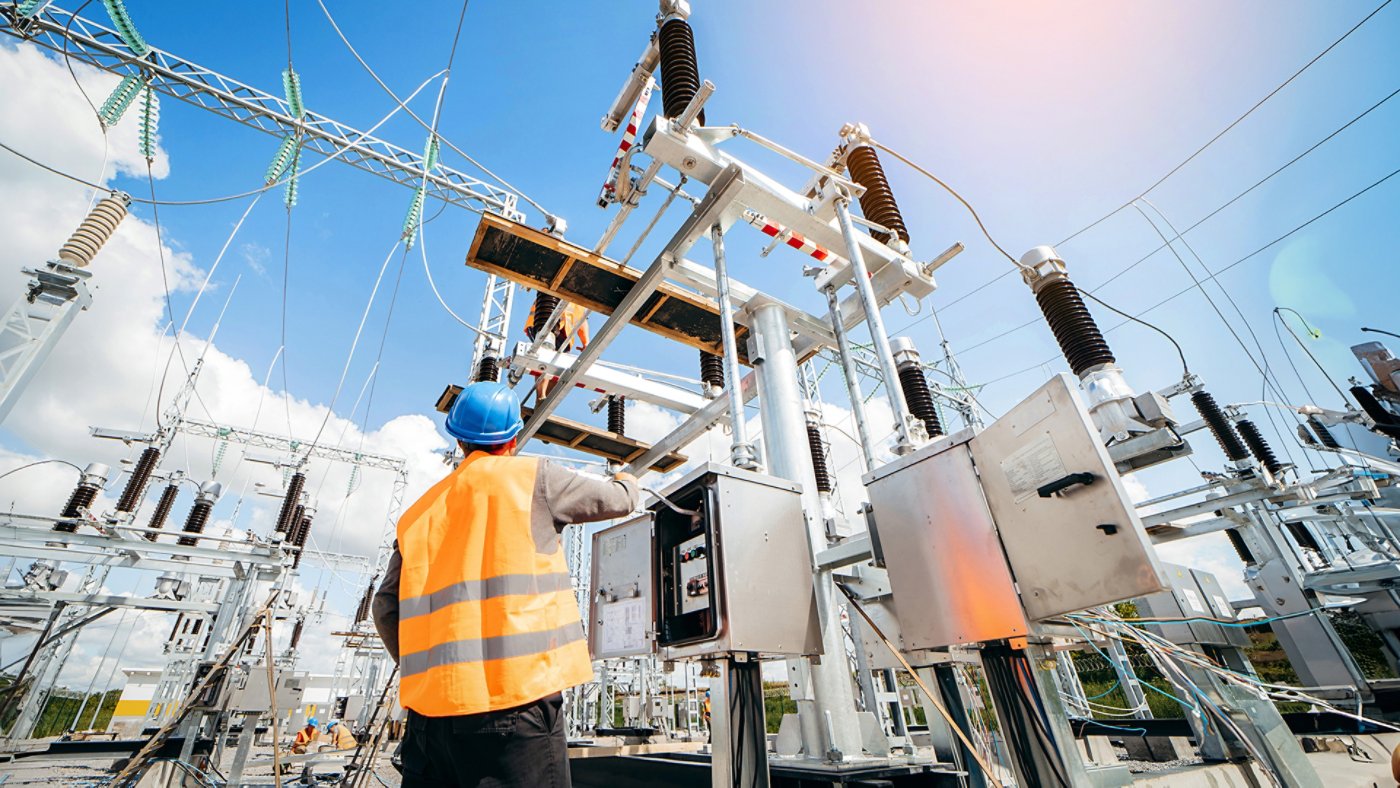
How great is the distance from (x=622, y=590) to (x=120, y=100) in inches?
429

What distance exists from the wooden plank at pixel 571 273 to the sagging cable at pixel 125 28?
793 centimetres

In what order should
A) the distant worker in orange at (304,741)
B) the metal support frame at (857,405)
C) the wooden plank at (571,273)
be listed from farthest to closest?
1. the distant worker in orange at (304,741)
2. the wooden plank at (571,273)
3. the metal support frame at (857,405)

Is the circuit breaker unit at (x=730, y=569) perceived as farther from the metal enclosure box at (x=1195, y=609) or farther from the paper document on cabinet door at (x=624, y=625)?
the metal enclosure box at (x=1195, y=609)

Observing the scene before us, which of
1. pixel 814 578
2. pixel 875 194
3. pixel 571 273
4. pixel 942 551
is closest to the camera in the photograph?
pixel 942 551

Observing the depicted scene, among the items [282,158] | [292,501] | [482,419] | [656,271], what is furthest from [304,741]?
[482,419]

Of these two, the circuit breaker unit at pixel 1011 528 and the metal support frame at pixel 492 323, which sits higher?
the metal support frame at pixel 492 323

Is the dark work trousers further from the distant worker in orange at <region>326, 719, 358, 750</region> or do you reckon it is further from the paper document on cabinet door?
the distant worker in orange at <region>326, 719, 358, 750</region>

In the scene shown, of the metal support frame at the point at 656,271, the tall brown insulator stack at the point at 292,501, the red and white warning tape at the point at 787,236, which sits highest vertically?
the tall brown insulator stack at the point at 292,501

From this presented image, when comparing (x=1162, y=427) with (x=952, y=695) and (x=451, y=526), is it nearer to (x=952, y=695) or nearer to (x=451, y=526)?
(x=952, y=695)

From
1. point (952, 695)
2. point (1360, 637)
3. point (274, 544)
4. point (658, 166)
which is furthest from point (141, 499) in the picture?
point (1360, 637)

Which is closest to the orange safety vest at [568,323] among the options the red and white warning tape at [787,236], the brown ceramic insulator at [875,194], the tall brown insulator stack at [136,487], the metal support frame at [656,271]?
the metal support frame at [656,271]

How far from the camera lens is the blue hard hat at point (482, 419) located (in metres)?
2.11

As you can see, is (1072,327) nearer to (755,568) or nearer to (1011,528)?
(1011,528)

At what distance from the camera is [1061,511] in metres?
1.66
